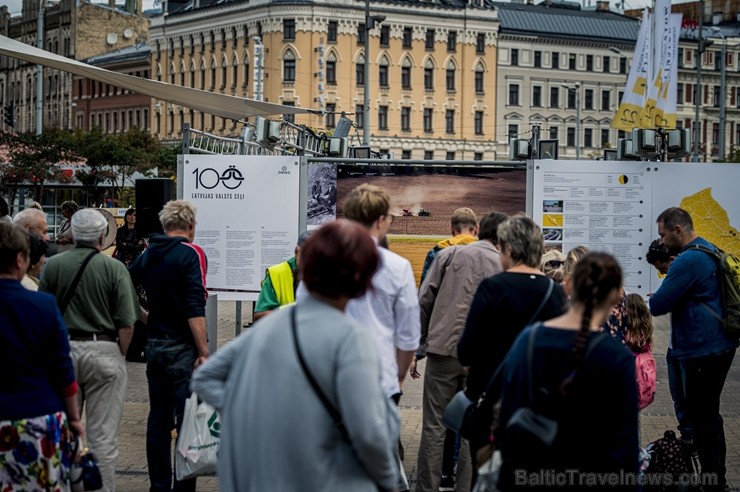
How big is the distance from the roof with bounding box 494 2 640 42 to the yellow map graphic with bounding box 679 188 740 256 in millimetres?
99214

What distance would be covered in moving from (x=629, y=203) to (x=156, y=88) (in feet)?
16.9

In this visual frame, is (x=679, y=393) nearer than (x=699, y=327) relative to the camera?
No

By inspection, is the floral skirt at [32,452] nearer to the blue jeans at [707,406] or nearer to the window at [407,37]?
the blue jeans at [707,406]

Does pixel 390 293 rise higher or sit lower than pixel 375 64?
lower

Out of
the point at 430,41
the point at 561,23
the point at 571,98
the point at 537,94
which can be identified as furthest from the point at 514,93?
the point at 430,41

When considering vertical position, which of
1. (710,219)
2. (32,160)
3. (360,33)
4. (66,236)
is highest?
(360,33)

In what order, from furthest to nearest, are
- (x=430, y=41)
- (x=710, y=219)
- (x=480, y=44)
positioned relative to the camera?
(x=480, y=44) → (x=430, y=41) → (x=710, y=219)

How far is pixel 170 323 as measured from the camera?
27.8ft

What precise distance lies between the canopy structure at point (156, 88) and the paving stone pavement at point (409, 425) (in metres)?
3.11

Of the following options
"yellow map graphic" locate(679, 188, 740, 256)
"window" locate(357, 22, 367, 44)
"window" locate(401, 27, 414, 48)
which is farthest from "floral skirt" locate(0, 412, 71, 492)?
"window" locate(401, 27, 414, 48)

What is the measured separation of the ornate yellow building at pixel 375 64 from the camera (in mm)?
103938

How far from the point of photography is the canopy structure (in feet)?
41.5

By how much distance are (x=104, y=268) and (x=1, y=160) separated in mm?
51533

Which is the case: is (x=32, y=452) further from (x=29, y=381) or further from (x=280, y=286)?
(x=280, y=286)
